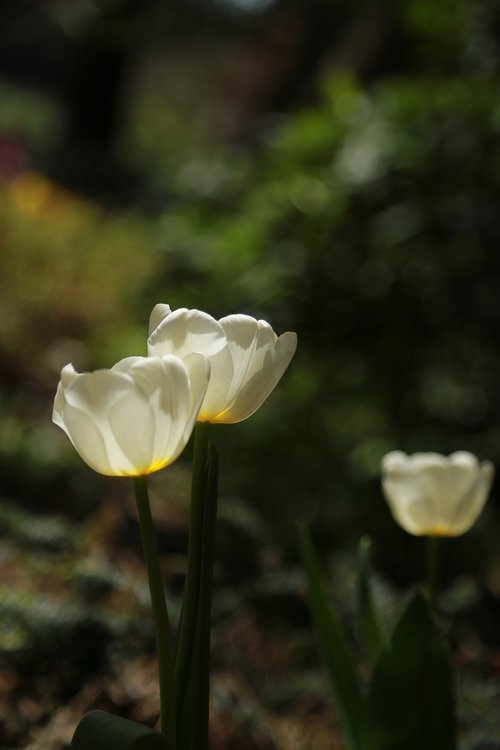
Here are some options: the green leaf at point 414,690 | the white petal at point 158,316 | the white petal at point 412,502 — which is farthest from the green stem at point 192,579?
the white petal at point 412,502

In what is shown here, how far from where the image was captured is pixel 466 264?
289 centimetres

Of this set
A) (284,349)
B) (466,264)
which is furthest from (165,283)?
(284,349)

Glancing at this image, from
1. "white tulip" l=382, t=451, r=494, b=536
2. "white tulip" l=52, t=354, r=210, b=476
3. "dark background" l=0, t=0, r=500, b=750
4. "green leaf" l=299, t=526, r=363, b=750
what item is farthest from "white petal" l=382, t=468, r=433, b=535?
"white tulip" l=52, t=354, r=210, b=476

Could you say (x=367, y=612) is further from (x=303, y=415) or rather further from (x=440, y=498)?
(x=303, y=415)

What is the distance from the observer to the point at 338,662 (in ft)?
3.81

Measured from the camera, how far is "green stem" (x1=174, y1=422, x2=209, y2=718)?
0.82 metres

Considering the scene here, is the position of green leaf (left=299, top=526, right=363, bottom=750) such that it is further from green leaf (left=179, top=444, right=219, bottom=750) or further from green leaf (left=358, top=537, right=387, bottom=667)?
green leaf (left=179, top=444, right=219, bottom=750)

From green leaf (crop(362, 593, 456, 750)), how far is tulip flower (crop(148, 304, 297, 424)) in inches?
13.2

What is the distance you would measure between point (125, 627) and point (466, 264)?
1798 mm

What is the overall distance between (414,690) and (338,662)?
0.45 feet

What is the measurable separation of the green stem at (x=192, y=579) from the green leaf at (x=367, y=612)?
0.39 metres

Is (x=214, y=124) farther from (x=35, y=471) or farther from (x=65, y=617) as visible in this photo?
(x=65, y=617)

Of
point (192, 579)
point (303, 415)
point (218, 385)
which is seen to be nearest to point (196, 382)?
point (218, 385)

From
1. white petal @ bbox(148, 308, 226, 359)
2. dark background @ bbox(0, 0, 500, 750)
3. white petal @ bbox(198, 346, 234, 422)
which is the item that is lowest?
dark background @ bbox(0, 0, 500, 750)
